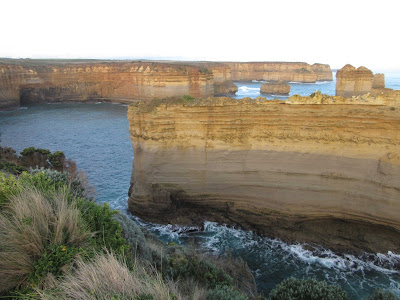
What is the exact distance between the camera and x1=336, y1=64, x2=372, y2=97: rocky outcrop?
32.7 meters

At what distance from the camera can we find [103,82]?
185ft

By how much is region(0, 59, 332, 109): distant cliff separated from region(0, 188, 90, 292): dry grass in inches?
1696

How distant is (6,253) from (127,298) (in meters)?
2.18

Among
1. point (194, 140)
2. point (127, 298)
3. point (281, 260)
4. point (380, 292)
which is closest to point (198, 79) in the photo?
point (194, 140)

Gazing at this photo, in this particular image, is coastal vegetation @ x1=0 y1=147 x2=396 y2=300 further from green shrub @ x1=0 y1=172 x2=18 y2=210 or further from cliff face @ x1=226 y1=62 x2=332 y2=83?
cliff face @ x1=226 y1=62 x2=332 y2=83

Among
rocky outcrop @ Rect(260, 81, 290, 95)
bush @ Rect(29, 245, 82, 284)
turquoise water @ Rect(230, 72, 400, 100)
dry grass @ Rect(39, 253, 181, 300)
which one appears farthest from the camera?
rocky outcrop @ Rect(260, 81, 290, 95)

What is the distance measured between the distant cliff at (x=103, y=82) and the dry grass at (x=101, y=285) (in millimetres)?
44591

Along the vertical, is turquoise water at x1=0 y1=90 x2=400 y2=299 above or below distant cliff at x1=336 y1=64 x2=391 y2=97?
below

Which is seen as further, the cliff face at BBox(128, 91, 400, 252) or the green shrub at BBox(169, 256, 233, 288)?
the cliff face at BBox(128, 91, 400, 252)

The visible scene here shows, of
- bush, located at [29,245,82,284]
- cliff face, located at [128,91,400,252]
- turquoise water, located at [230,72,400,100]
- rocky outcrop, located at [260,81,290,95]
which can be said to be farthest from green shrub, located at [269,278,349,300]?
rocky outcrop, located at [260,81,290,95]

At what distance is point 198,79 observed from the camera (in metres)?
48.3

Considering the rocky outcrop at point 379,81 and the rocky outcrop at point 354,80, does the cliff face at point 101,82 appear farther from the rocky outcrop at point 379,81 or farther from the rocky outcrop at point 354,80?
the rocky outcrop at point 379,81

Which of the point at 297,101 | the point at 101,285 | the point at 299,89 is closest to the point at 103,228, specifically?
the point at 101,285

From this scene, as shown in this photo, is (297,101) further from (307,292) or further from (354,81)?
(354,81)
